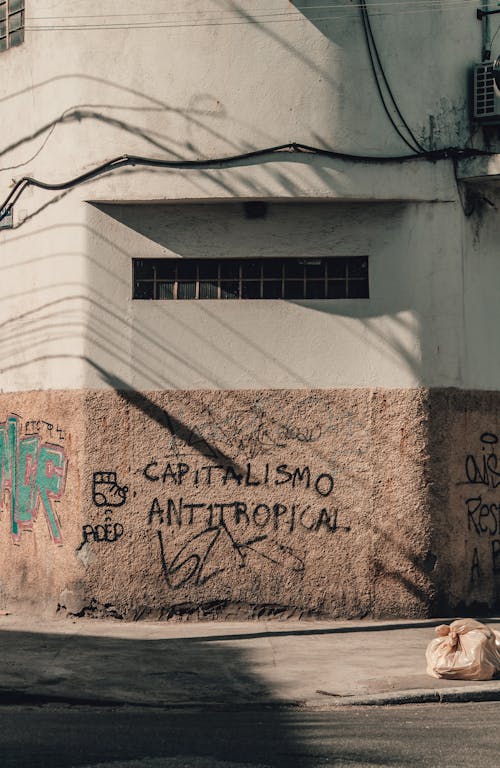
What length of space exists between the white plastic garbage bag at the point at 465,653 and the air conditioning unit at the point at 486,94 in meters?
5.75

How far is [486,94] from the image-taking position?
12117 millimetres

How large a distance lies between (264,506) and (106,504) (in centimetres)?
171

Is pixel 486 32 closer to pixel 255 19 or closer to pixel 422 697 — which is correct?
pixel 255 19

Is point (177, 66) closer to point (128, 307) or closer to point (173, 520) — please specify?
point (128, 307)

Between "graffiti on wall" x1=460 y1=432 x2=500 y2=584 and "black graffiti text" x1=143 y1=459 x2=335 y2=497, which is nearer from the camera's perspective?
"black graffiti text" x1=143 y1=459 x2=335 y2=497

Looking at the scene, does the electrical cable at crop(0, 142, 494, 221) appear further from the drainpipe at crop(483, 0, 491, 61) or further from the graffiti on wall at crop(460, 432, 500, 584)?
the graffiti on wall at crop(460, 432, 500, 584)

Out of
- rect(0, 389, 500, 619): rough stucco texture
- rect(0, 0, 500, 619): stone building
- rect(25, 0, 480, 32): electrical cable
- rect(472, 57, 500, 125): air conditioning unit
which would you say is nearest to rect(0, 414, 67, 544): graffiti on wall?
rect(0, 0, 500, 619): stone building

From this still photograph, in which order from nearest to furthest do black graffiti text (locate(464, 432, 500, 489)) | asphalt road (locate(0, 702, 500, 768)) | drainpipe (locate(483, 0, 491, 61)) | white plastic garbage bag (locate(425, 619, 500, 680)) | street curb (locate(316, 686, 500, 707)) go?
asphalt road (locate(0, 702, 500, 768)), street curb (locate(316, 686, 500, 707)), white plastic garbage bag (locate(425, 619, 500, 680)), black graffiti text (locate(464, 432, 500, 489)), drainpipe (locate(483, 0, 491, 61))

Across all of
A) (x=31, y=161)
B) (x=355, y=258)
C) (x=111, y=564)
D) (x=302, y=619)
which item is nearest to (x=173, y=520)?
(x=111, y=564)

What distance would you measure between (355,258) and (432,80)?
7.07 feet

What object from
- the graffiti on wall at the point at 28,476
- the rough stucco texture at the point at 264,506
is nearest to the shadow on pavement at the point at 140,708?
the rough stucco texture at the point at 264,506

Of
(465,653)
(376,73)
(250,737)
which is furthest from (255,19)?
(250,737)

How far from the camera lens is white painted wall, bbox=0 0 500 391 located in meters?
11.8

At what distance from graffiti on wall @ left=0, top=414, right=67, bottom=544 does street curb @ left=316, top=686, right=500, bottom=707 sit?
4622mm
